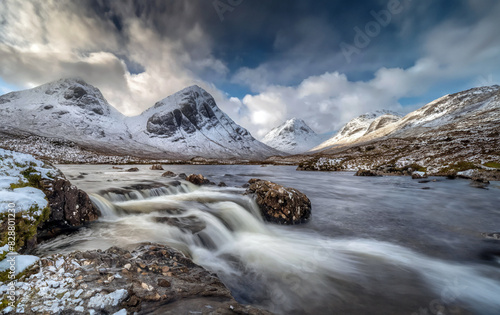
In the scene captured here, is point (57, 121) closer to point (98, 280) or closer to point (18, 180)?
point (18, 180)

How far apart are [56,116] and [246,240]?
242039 mm

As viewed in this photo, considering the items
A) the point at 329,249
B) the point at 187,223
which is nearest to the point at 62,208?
the point at 187,223

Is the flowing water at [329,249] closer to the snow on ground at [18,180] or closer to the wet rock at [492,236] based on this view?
the wet rock at [492,236]

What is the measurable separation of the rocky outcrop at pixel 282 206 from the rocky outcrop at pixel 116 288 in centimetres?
638

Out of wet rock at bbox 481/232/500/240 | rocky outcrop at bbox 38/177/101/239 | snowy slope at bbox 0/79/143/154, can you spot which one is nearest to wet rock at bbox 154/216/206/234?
rocky outcrop at bbox 38/177/101/239

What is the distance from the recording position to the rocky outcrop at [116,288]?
107 inches

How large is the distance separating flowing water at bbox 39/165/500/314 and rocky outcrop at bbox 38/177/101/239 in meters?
0.49

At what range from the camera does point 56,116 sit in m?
175

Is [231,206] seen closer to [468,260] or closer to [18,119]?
[468,260]

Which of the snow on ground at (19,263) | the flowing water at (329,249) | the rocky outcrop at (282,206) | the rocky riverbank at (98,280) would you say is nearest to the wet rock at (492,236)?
the flowing water at (329,249)

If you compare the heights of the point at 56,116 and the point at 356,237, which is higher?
the point at 56,116

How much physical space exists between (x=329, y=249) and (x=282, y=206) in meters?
3.14

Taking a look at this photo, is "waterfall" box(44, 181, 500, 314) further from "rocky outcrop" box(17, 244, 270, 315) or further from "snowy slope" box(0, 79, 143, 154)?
"snowy slope" box(0, 79, 143, 154)

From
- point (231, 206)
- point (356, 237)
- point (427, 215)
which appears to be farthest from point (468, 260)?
point (231, 206)
